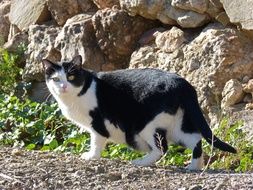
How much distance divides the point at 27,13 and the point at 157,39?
233cm

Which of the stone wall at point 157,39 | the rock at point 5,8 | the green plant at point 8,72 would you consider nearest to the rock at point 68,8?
the stone wall at point 157,39

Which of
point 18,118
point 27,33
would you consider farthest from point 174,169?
point 27,33

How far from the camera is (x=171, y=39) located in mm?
8406

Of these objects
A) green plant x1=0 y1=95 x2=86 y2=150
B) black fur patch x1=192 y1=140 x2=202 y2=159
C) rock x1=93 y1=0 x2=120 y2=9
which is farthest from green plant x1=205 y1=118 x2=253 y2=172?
rock x1=93 y1=0 x2=120 y2=9

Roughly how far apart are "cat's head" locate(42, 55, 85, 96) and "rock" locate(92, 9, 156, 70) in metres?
2.72

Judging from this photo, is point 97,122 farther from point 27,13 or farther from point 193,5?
point 27,13

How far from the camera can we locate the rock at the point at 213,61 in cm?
784

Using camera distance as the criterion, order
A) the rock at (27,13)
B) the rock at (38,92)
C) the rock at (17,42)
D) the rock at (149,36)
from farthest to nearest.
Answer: the rock at (17,42), the rock at (27,13), the rock at (38,92), the rock at (149,36)

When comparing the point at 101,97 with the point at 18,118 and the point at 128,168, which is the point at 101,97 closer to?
the point at 128,168

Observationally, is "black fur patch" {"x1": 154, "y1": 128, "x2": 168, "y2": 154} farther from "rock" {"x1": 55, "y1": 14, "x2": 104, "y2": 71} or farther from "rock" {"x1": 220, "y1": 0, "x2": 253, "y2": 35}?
"rock" {"x1": 55, "y1": 14, "x2": 104, "y2": 71}

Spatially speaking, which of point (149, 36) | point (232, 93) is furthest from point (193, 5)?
point (232, 93)

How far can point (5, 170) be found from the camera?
5465mm

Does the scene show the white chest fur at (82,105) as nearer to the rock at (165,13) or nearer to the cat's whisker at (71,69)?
the cat's whisker at (71,69)

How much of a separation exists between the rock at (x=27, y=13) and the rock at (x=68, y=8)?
236 mm
